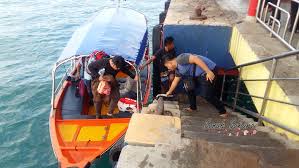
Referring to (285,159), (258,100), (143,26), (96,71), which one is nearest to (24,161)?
(96,71)

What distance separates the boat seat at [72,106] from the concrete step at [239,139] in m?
4.35

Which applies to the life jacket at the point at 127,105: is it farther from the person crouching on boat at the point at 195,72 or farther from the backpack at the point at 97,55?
the person crouching on boat at the point at 195,72

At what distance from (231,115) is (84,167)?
3537mm

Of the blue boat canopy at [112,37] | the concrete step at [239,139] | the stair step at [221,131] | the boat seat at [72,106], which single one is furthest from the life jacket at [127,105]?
the concrete step at [239,139]

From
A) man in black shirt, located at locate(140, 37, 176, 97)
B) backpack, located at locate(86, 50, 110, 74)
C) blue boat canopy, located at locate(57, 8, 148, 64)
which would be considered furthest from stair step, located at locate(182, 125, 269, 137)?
backpack, located at locate(86, 50, 110, 74)

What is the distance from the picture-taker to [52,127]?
7.67 metres

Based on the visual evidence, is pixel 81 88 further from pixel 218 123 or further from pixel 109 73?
pixel 218 123

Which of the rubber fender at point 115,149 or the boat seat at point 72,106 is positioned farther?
the boat seat at point 72,106

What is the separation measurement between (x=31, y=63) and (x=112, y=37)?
7922 millimetres

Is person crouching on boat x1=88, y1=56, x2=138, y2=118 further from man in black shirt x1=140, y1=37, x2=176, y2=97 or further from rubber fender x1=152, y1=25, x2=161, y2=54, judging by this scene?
rubber fender x1=152, y1=25, x2=161, y2=54

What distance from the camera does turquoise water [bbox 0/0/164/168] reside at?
8.97 metres

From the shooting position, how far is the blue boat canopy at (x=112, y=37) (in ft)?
26.3

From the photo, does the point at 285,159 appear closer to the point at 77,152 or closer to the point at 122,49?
the point at 77,152

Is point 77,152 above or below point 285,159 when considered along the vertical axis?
below
